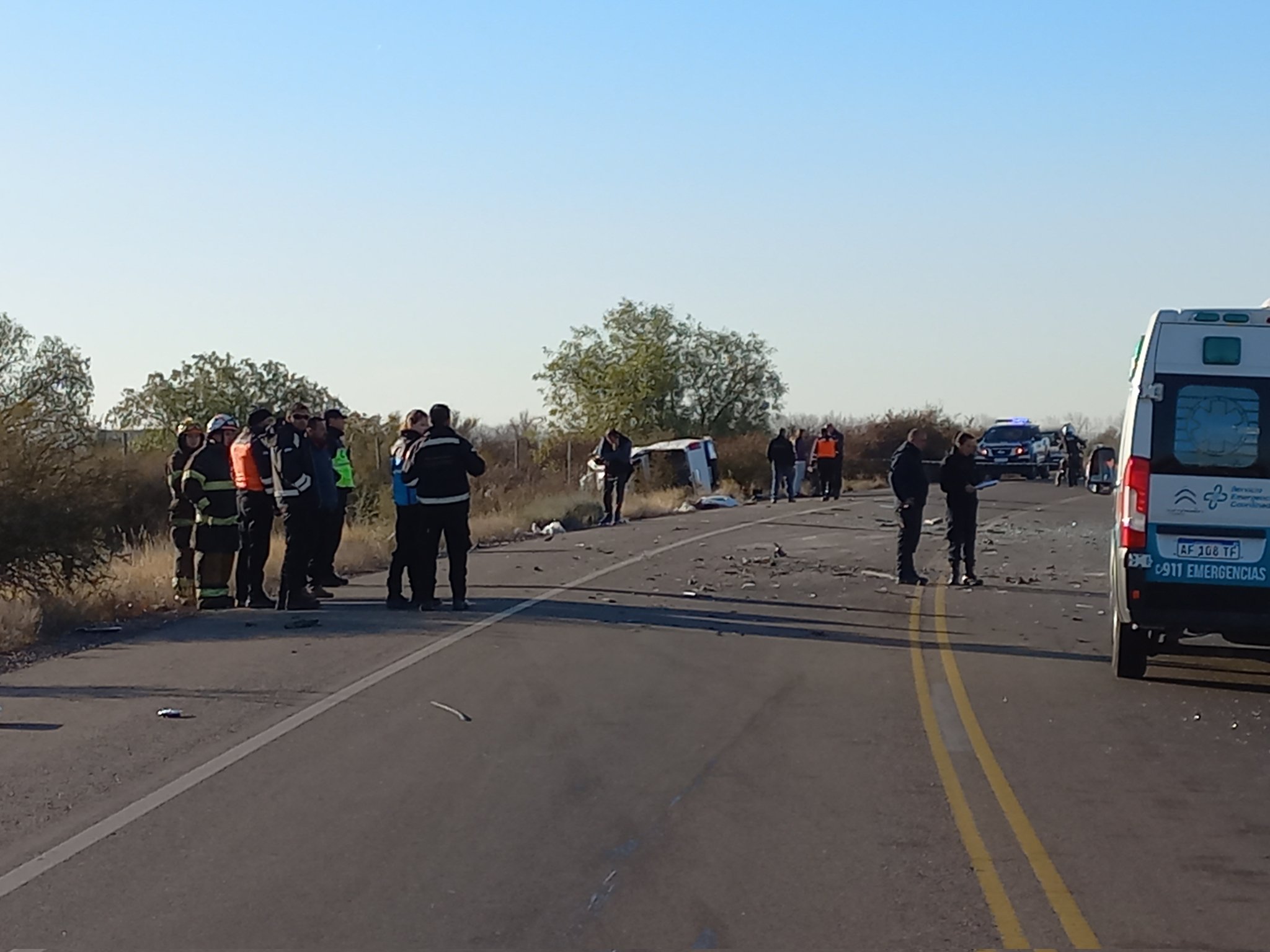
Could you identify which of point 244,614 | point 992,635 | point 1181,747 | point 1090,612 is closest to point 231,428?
point 244,614

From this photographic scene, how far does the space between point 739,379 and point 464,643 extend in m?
59.5

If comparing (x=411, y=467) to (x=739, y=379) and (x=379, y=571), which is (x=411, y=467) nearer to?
(x=379, y=571)

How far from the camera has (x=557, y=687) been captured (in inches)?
447

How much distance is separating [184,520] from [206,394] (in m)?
28.2

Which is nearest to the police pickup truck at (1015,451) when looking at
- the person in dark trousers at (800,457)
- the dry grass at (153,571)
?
the person in dark trousers at (800,457)

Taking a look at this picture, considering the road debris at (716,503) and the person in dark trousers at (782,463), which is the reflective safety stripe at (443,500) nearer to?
the road debris at (716,503)

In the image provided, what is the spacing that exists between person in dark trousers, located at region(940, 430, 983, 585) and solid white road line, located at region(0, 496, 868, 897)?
625 cm

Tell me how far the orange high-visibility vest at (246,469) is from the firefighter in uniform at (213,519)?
0.30 ft

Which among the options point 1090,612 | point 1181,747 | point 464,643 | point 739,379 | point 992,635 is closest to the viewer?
point 1181,747

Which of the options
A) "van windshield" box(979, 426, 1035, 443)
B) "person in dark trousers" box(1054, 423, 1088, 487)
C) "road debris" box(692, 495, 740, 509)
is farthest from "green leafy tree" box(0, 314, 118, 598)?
"van windshield" box(979, 426, 1035, 443)

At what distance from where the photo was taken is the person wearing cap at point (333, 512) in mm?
17438

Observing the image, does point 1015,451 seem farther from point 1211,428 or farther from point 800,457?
point 1211,428

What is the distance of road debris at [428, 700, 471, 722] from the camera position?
33.4 feet

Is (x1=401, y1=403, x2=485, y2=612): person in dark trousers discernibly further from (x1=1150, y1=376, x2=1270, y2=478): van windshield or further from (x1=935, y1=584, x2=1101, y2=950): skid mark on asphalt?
(x1=1150, y1=376, x2=1270, y2=478): van windshield
